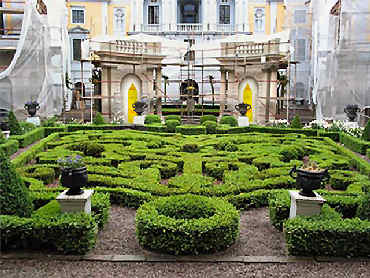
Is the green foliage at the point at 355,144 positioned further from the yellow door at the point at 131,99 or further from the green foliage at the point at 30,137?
the yellow door at the point at 131,99

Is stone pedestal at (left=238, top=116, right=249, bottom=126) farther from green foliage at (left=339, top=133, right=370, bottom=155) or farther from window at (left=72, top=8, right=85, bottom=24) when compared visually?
window at (left=72, top=8, right=85, bottom=24)

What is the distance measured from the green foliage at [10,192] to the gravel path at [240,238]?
46.9 inches

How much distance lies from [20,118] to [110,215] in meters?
13.5

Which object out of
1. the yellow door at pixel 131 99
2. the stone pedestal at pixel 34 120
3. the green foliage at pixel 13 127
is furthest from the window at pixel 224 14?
the green foliage at pixel 13 127

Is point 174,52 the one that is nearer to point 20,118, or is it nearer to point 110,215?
point 20,118

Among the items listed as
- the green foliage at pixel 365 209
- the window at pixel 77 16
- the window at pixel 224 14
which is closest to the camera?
the green foliage at pixel 365 209

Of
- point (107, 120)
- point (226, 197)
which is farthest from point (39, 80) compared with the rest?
point (226, 197)

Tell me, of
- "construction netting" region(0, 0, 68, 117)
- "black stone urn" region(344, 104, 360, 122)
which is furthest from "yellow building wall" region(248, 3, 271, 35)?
"black stone urn" region(344, 104, 360, 122)

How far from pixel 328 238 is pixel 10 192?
168 inches

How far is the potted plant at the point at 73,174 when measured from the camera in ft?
20.2

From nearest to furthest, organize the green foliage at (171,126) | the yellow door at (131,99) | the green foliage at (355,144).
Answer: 1. the green foliage at (355,144)
2. the green foliage at (171,126)
3. the yellow door at (131,99)

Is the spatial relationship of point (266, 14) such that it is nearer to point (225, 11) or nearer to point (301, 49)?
point (225, 11)

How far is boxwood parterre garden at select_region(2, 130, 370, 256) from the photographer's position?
18.7ft

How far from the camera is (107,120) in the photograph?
2281 centimetres
